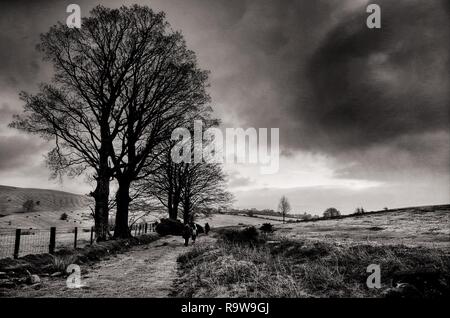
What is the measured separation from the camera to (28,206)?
8038cm

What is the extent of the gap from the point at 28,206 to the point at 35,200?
9660mm

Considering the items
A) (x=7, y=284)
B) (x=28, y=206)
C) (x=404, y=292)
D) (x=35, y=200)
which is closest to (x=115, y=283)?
(x=7, y=284)

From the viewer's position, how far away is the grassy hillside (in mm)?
81025

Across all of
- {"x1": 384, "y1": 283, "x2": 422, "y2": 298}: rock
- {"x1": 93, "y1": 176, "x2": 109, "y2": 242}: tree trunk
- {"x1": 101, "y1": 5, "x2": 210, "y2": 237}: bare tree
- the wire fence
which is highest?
{"x1": 101, "y1": 5, "x2": 210, "y2": 237}: bare tree

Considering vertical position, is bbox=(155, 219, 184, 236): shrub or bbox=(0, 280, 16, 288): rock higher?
bbox=(0, 280, 16, 288): rock

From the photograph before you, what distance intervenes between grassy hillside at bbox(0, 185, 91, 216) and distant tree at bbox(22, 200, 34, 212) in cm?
57

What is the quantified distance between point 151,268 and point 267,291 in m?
5.42

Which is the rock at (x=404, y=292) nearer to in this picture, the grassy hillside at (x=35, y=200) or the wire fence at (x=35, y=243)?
the wire fence at (x=35, y=243)

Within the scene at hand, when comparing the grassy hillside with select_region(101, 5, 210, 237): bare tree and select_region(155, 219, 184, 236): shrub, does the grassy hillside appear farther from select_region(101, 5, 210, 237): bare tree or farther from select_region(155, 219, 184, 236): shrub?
select_region(101, 5, 210, 237): bare tree

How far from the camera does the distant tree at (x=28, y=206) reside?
260 feet

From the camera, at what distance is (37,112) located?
1555 centimetres

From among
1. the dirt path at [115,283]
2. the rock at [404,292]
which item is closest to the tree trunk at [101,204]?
the dirt path at [115,283]

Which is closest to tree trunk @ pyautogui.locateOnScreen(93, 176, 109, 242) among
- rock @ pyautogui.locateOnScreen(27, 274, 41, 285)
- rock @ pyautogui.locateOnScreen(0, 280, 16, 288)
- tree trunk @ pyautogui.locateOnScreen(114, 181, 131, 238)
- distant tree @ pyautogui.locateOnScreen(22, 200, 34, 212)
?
tree trunk @ pyautogui.locateOnScreen(114, 181, 131, 238)
